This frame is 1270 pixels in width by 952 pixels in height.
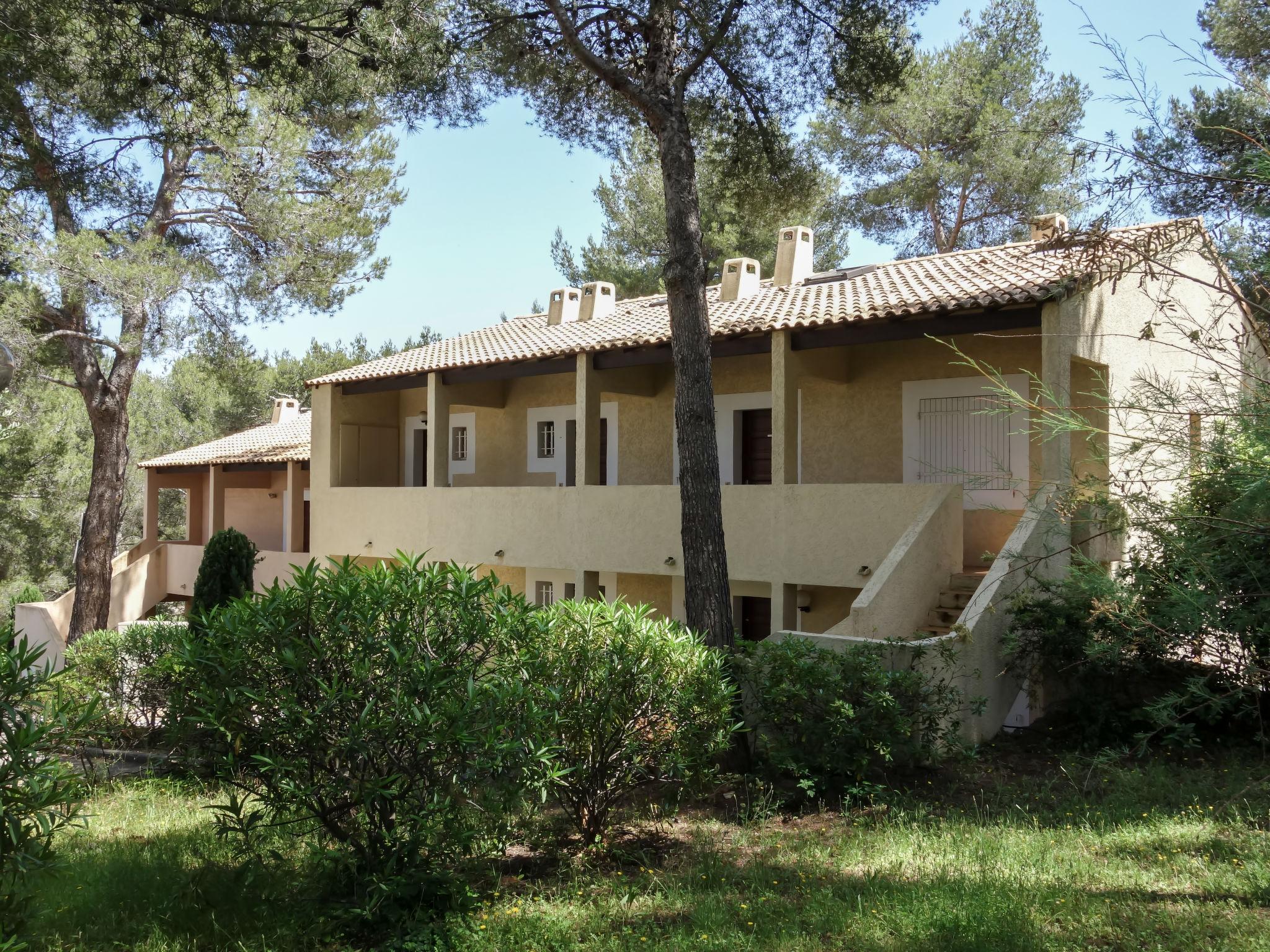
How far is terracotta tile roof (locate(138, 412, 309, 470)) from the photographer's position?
23.3 metres

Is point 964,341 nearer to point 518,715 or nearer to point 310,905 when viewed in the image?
point 518,715

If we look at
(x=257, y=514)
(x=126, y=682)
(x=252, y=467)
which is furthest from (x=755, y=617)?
(x=257, y=514)

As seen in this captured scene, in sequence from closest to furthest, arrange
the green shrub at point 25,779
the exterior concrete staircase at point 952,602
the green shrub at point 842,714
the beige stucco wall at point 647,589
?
the green shrub at point 25,779 → the green shrub at point 842,714 → the exterior concrete staircase at point 952,602 → the beige stucco wall at point 647,589

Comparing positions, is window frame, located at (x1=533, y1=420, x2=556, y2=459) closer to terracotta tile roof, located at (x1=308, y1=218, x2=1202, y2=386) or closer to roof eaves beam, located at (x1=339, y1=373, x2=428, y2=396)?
terracotta tile roof, located at (x1=308, y1=218, x2=1202, y2=386)

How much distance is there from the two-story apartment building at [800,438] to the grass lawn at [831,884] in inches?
81.6

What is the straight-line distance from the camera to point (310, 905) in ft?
16.8

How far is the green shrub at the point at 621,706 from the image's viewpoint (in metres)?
6.19

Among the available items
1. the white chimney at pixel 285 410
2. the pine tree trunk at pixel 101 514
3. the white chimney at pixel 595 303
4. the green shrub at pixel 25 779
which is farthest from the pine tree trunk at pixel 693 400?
the white chimney at pixel 285 410

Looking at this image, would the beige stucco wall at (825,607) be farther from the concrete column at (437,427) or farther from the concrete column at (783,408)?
the concrete column at (437,427)

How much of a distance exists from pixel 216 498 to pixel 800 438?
16338 millimetres

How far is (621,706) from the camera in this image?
6320 mm

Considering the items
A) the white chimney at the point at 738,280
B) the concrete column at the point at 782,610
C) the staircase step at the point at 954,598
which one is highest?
the white chimney at the point at 738,280

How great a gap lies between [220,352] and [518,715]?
51.2 ft

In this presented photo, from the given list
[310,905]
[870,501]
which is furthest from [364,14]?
[310,905]
